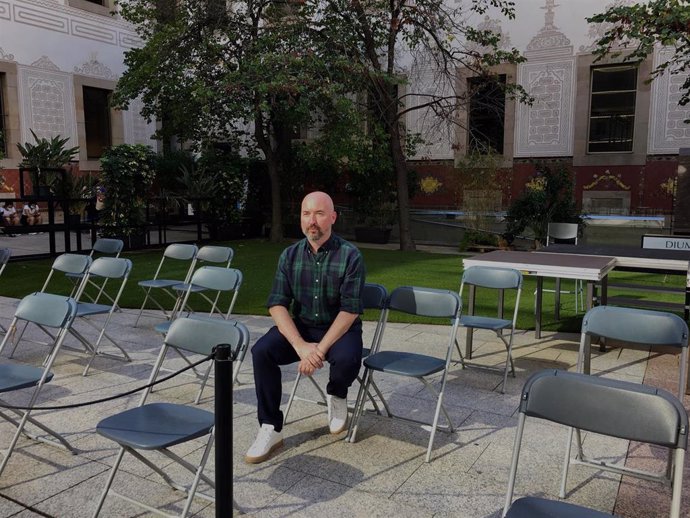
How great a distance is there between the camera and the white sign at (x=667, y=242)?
254 inches

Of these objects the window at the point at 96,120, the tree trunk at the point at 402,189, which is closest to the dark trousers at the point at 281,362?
the tree trunk at the point at 402,189

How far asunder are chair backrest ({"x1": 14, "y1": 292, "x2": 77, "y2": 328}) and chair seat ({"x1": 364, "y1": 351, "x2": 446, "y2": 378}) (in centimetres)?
179

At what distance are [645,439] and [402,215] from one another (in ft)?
39.5

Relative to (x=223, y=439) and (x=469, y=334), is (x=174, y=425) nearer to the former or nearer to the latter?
(x=223, y=439)

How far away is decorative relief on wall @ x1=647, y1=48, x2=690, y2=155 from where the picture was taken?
13.5 meters

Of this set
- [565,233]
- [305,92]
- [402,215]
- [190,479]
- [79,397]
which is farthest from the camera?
[402,215]

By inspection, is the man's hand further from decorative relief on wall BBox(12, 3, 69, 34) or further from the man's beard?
decorative relief on wall BBox(12, 3, 69, 34)

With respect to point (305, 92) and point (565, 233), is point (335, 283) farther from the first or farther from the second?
point (305, 92)

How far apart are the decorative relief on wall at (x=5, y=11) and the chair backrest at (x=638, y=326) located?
56.9 ft

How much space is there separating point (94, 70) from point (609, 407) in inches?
752

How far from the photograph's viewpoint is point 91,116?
60.8 feet

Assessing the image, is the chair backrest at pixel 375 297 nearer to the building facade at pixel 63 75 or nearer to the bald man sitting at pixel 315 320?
the bald man sitting at pixel 315 320

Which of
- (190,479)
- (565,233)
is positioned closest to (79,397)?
(190,479)

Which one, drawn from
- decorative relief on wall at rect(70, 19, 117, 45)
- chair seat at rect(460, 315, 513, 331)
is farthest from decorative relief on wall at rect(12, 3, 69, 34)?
chair seat at rect(460, 315, 513, 331)
